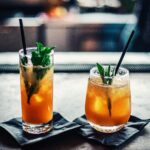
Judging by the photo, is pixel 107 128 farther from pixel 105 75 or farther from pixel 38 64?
pixel 38 64

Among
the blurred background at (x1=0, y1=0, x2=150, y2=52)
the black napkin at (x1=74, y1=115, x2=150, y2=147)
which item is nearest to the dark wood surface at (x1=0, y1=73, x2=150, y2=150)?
the black napkin at (x1=74, y1=115, x2=150, y2=147)

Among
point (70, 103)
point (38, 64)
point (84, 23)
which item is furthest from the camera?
point (84, 23)

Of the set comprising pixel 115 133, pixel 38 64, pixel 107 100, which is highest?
pixel 38 64

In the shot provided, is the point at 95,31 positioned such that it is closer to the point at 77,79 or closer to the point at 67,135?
the point at 77,79

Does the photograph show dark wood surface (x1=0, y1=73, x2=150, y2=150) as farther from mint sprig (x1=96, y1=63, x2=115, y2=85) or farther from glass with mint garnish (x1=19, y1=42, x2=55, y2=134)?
mint sprig (x1=96, y1=63, x2=115, y2=85)

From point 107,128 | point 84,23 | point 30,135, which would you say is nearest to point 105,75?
point 107,128

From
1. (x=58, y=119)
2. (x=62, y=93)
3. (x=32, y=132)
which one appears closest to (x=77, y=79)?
(x=62, y=93)
